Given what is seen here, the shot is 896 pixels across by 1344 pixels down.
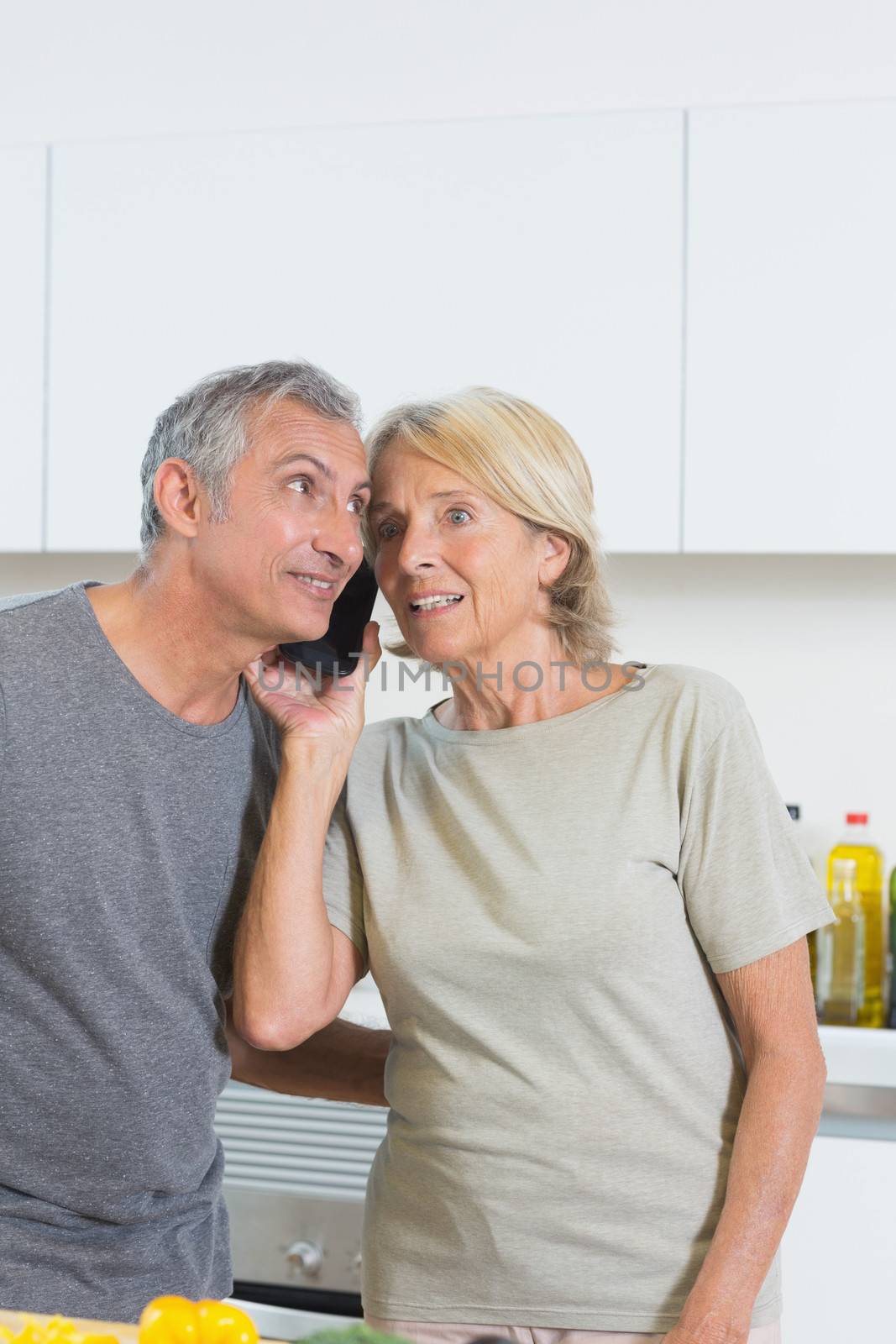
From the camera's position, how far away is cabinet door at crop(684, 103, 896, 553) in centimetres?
200

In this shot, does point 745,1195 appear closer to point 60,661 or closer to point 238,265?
point 60,661

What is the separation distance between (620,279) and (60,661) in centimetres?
125

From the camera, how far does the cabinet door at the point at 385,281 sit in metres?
2.06

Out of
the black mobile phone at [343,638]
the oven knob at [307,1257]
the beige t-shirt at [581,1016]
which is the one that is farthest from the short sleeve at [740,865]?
the oven knob at [307,1257]

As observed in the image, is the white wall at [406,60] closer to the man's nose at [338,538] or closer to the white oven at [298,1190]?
the man's nose at [338,538]

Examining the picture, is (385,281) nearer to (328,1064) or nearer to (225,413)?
(225,413)

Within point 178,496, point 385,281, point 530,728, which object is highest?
point 385,281

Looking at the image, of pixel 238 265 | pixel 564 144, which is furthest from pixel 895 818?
pixel 238 265

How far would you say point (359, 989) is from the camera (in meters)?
2.11

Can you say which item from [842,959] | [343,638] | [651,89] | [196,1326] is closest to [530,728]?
[343,638]

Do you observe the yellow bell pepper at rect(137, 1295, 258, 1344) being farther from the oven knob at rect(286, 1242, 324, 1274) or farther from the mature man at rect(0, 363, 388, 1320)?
the oven knob at rect(286, 1242, 324, 1274)

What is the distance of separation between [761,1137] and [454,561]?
0.59 m

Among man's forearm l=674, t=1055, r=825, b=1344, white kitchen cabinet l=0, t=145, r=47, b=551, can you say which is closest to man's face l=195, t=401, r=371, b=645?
man's forearm l=674, t=1055, r=825, b=1344

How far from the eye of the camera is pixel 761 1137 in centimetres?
110
